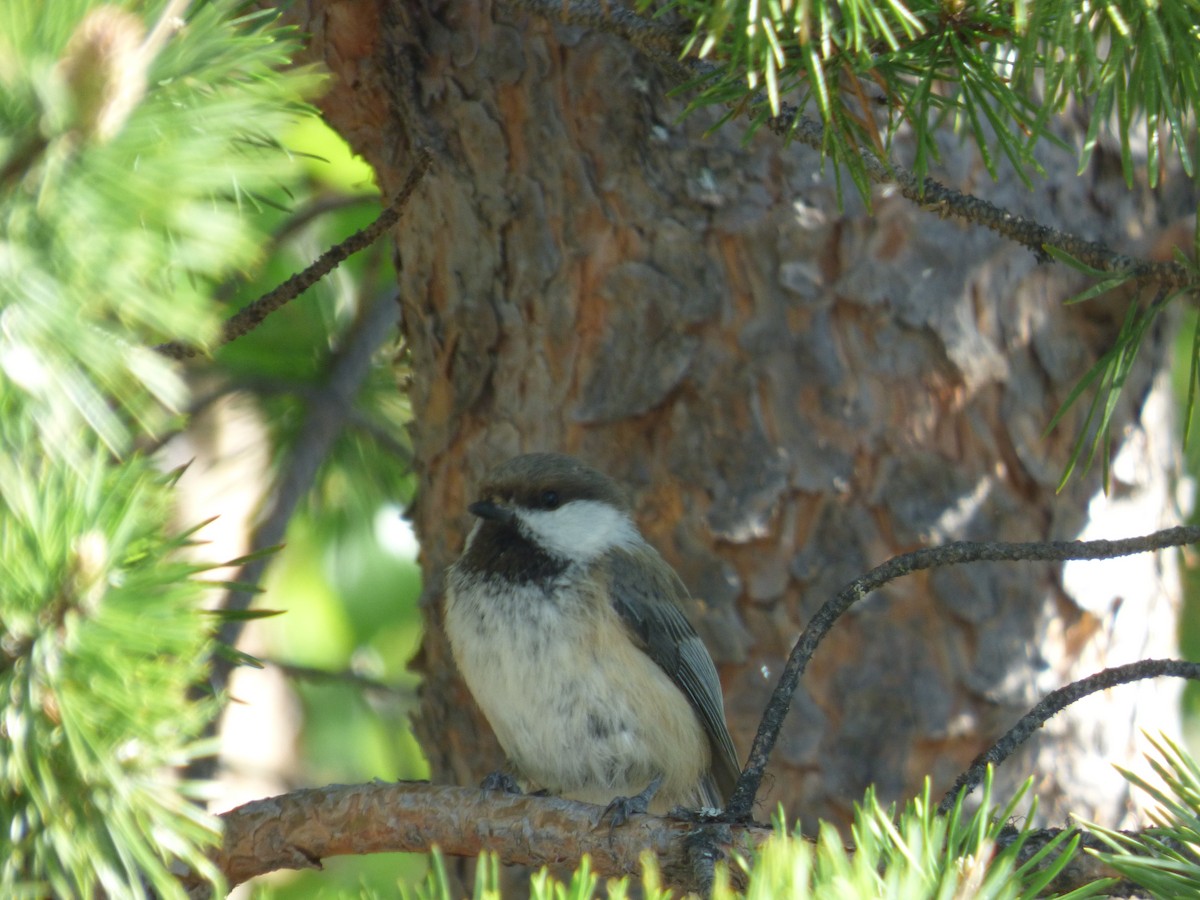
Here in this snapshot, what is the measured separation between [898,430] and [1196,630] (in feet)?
Answer: 7.30

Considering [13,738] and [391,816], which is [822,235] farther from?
[13,738]

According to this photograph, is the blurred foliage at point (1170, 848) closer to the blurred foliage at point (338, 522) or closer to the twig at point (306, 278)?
the twig at point (306, 278)

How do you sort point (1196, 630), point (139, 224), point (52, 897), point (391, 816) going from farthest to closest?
point (1196, 630), point (391, 816), point (52, 897), point (139, 224)

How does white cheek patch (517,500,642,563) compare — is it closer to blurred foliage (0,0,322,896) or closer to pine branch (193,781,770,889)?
pine branch (193,781,770,889)

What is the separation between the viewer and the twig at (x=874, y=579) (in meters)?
1.72

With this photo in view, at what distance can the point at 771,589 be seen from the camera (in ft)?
9.46

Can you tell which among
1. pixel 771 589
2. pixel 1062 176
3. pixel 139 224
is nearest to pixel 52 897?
pixel 139 224

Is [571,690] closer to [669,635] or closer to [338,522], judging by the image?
[669,635]

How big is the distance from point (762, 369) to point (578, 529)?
2.01ft

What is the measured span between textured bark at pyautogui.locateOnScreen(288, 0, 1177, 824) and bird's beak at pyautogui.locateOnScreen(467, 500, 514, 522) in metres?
0.31

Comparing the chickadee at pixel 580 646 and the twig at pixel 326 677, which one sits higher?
the chickadee at pixel 580 646

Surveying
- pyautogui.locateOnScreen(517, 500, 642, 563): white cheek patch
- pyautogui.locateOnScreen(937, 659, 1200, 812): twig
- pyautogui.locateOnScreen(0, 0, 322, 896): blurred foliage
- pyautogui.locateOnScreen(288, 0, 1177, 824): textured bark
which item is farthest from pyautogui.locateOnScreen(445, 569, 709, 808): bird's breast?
pyautogui.locateOnScreen(0, 0, 322, 896): blurred foliage

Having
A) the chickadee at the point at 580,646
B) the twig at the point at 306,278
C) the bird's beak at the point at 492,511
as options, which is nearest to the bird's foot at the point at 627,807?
the chickadee at the point at 580,646

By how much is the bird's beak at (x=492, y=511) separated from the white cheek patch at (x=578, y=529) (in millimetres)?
30
